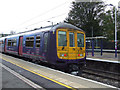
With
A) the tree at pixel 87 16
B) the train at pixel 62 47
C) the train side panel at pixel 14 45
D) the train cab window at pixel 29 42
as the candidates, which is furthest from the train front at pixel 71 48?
the tree at pixel 87 16

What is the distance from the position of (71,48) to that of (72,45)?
24 centimetres

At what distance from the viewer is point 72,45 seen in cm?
862

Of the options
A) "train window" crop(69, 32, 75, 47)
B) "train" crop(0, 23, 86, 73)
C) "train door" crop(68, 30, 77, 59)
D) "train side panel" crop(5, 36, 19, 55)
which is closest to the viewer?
"train" crop(0, 23, 86, 73)

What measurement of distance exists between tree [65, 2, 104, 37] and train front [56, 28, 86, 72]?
27.0m

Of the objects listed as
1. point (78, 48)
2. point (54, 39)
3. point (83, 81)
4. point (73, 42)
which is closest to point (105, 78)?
point (78, 48)

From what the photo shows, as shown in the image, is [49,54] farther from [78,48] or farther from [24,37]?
[24,37]

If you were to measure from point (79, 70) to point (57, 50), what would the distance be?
8.84ft

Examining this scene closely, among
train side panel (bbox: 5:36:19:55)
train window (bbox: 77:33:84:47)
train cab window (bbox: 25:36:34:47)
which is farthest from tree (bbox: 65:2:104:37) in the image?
train window (bbox: 77:33:84:47)

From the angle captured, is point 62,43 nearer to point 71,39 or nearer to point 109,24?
point 71,39

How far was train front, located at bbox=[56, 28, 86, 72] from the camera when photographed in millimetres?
8148

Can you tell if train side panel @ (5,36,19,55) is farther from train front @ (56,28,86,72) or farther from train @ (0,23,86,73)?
train front @ (56,28,86,72)

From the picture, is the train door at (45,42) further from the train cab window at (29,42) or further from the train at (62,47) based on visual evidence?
the train cab window at (29,42)

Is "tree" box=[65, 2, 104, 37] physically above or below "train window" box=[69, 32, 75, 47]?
above

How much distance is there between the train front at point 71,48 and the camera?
815cm
